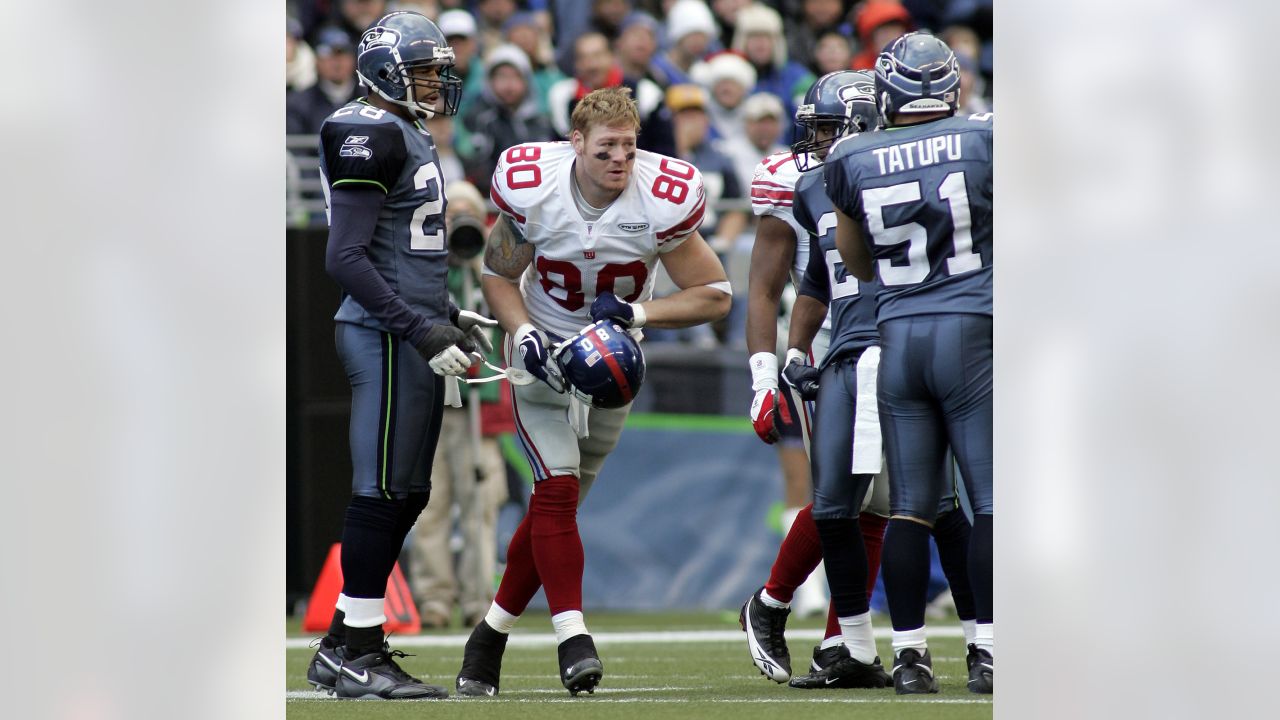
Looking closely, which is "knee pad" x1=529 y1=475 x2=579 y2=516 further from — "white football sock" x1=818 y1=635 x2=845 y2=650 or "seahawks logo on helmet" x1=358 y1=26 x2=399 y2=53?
"seahawks logo on helmet" x1=358 y1=26 x2=399 y2=53

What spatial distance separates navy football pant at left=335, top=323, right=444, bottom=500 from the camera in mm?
5219

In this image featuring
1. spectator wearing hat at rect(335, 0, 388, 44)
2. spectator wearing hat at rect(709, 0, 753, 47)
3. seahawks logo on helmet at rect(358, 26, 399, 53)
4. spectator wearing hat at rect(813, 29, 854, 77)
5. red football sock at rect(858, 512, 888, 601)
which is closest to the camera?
seahawks logo on helmet at rect(358, 26, 399, 53)

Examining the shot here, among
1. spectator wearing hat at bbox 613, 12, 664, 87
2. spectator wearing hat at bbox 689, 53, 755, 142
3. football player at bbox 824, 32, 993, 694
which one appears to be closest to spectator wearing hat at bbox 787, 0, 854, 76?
spectator wearing hat at bbox 689, 53, 755, 142

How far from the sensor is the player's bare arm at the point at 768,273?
586cm

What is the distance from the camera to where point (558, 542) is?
5.21 metres

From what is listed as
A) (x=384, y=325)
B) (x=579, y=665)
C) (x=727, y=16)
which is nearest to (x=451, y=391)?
(x=384, y=325)

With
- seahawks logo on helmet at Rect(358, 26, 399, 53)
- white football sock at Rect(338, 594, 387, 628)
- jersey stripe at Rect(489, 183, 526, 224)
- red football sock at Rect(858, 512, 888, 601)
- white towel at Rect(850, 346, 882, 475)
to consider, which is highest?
seahawks logo on helmet at Rect(358, 26, 399, 53)

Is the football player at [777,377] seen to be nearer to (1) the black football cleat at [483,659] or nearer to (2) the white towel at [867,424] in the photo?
(2) the white towel at [867,424]

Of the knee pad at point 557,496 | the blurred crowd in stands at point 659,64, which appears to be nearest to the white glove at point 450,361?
the knee pad at point 557,496
